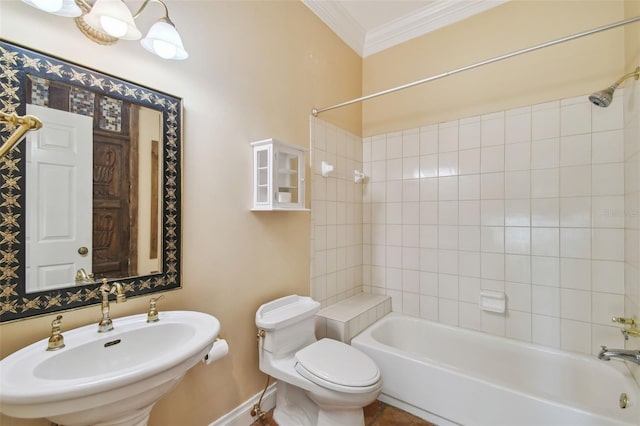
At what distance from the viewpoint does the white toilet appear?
52.4 inches

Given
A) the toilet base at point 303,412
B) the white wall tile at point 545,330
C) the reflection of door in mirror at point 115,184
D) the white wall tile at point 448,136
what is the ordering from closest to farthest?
the reflection of door in mirror at point 115,184 → the toilet base at point 303,412 → the white wall tile at point 545,330 → the white wall tile at point 448,136

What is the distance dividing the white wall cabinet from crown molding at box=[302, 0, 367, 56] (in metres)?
1.20

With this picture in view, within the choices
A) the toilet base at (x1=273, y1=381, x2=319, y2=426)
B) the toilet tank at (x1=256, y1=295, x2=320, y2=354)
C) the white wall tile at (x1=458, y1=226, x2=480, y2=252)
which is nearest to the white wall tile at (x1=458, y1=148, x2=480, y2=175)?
the white wall tile at (x1=458, y1=226, x2=480, y2=252)

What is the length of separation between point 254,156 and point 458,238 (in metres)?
1.64

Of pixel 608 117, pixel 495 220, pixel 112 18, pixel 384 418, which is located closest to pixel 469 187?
pixel 495 220

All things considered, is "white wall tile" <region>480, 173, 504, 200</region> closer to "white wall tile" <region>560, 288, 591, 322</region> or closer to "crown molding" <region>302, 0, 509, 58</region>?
"white wall tile" <region>560, 288, 591, 322</region>

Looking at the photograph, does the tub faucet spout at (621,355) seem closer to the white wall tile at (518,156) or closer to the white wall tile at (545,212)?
the white wall tile at (545,212)

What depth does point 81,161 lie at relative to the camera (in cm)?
102

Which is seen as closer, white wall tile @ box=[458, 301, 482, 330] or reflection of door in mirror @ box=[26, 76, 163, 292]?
reflection of door in mirror @ box=[26, 76, 163, 292]

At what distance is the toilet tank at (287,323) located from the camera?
1539 millimetres

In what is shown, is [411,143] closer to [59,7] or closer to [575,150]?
[575,150]

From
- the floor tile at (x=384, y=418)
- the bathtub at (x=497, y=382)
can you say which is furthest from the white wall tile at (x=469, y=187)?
the floor tile at (x=384, y=418)

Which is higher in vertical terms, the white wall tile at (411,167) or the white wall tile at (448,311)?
the white wall tile at (411,167)

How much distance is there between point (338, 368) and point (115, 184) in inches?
51.8
